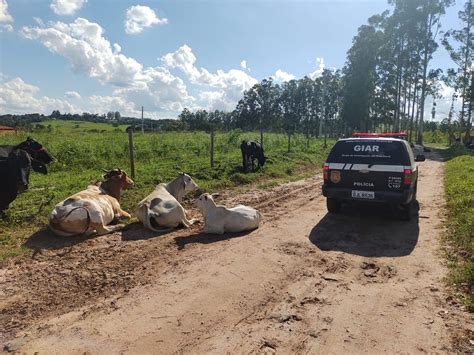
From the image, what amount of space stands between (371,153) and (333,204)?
1.45 meters

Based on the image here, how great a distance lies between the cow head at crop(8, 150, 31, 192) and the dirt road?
1327 mm

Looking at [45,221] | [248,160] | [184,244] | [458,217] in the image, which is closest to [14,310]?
[184,244]

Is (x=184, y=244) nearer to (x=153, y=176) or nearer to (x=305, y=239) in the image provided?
(x=305, y=239)

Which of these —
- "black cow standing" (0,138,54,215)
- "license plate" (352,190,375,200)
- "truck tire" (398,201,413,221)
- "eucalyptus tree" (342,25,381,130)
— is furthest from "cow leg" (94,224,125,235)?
"eucalyptus tree" (342,25,381,130)

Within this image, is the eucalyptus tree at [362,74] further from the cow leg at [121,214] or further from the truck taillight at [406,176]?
the cow leg at [121,214]

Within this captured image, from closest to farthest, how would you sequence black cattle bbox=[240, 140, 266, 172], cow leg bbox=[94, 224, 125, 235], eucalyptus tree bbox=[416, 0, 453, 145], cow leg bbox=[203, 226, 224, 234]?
cow leg bbox=[94, 224, 125, 235]
cow leg bbox=[203, 226, 224, 234]
black cattle bbox=[240, 140, 266, 172]
eucalyptus tree bbox=[416, 0, 453, 145]

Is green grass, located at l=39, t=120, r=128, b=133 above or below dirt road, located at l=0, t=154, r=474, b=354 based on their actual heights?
above

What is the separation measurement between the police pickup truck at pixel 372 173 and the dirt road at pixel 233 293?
686 millimetres

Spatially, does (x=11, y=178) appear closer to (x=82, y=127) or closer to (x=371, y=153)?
(x=371, y=153)

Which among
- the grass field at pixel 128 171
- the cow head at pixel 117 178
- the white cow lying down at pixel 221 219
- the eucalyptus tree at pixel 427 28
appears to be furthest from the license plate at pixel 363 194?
the eucalyptus tree at pixel 427 28

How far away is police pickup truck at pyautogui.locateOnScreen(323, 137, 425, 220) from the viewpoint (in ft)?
24.3

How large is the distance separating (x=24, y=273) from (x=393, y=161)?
6653 millimetres

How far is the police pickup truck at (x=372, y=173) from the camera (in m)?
7.40

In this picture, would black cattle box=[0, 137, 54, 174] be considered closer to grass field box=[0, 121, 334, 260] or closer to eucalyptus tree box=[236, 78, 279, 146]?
grass field box=[0, 121, 334, 260]
